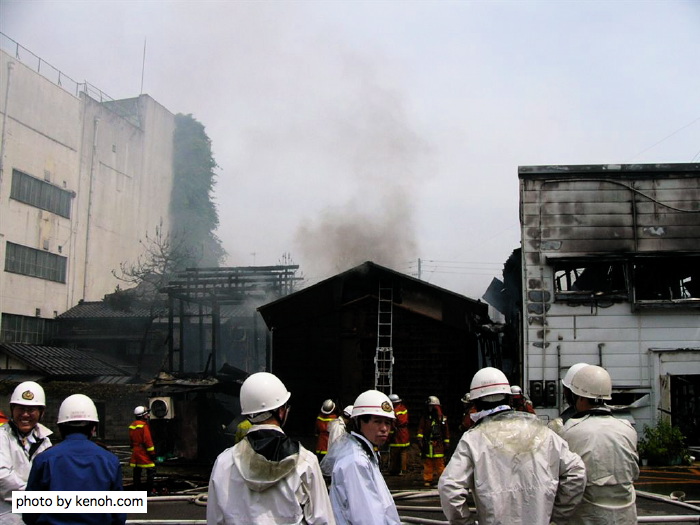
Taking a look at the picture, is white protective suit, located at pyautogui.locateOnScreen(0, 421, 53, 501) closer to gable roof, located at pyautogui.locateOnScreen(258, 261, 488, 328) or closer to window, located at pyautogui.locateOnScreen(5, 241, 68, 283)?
gable roof, located at pyautogui.locateOnScreen(258, 261, 488, 328)

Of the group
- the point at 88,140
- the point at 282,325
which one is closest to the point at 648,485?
the point at 282,325

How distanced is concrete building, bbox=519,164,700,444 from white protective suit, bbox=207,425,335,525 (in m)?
12.3

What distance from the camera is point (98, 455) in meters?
3.99

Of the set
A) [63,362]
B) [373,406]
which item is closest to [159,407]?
[63,362]

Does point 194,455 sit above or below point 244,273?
below

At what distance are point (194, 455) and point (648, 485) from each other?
11974 mm

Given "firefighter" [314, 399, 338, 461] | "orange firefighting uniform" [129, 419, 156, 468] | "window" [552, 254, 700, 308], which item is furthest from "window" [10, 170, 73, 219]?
A: "window" [552, 254, 700, 308]

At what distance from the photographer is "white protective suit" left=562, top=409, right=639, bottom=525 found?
172 inches

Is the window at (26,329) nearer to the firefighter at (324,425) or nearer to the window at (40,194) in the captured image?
the window at (40,194)

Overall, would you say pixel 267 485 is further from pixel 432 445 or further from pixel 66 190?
pixel 66 190

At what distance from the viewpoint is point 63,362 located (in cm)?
2975

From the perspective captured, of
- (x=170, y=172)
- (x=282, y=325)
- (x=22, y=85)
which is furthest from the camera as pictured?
(x=170, y=172)

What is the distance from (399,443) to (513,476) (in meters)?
11.1

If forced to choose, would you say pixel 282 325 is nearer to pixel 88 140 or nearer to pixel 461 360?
pixel 461 360
